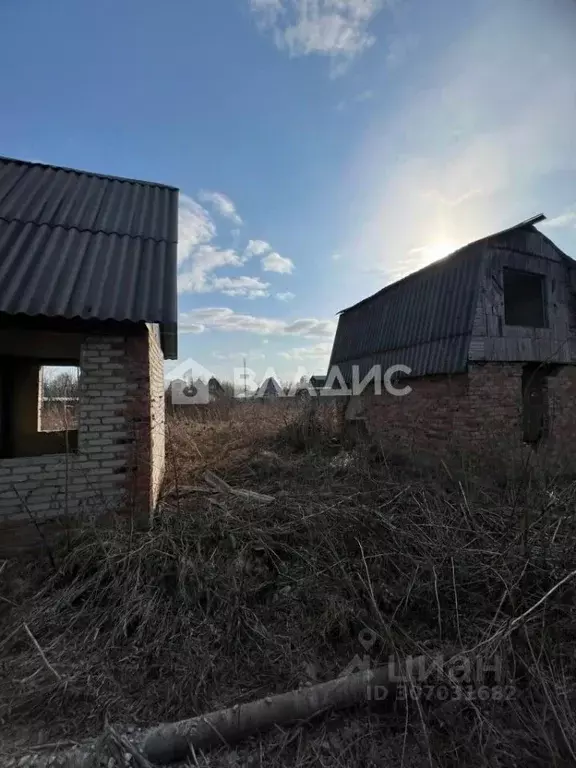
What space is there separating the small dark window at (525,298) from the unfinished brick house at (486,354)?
0.03 m

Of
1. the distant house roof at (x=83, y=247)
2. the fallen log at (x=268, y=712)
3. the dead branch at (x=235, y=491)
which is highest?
the distant house roof at (x=83, y=247)

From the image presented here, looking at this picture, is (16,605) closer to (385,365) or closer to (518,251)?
(385,365)

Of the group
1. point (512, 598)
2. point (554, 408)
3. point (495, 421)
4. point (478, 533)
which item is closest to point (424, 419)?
point (495, 421)

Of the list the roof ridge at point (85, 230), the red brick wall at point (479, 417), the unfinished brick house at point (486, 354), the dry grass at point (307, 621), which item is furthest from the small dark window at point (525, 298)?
the roof ridge at point (85, 230)

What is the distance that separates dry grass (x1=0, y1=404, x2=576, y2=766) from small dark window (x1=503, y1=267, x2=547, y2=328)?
6.22 meters

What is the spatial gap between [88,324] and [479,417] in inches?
277

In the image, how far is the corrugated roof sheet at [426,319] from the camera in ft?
24.2

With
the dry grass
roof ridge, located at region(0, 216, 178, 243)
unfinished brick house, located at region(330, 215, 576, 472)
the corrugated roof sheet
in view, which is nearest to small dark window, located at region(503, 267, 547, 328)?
unfinished brick house, located at region(330, 215, 576, 472)

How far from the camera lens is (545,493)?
3504mm

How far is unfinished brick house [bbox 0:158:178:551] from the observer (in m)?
3.52

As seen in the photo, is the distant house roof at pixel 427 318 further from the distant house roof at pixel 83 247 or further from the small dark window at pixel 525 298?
the distant house roof at pixel 83 247

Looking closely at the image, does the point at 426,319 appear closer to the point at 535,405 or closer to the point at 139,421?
the point at 535,405

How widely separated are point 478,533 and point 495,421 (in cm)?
464

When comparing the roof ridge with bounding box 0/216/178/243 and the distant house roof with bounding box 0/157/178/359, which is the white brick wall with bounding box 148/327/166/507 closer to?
the distant house roof with bounding box 0/157/178/359
